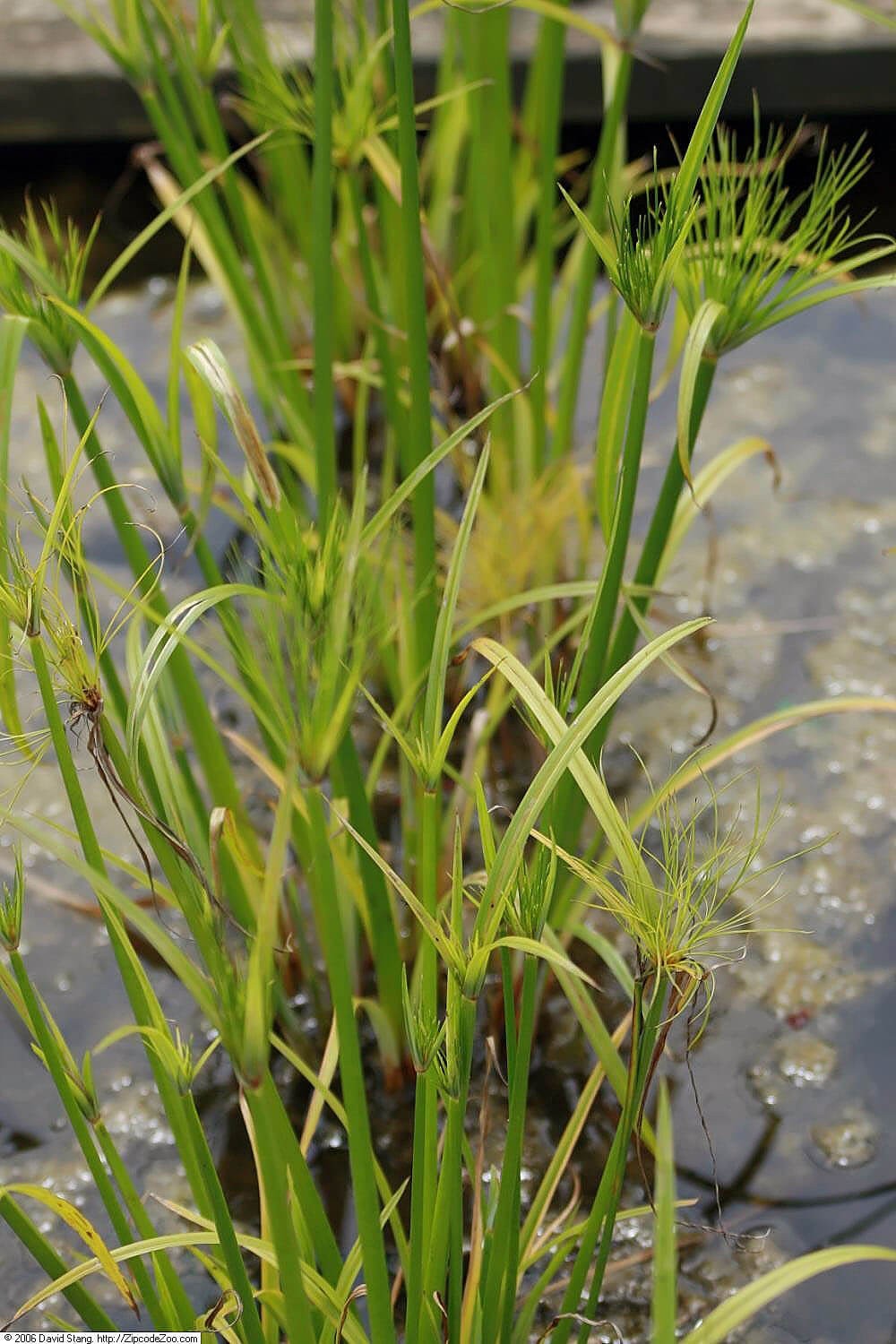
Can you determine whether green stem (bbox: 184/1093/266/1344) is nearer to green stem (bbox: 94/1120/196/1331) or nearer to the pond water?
green stem (bbox: 94/1120/196/1331)

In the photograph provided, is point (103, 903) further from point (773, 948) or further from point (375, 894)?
point (773, 948)

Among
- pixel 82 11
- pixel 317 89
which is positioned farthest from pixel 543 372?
pixel 82 11

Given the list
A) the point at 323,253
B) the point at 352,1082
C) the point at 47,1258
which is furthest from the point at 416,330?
the point at 47,1258

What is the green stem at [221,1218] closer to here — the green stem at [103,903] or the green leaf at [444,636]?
the green stem at [103,903]

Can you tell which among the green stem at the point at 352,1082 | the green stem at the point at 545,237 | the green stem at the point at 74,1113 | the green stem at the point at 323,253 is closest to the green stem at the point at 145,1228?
the green stem at the point at 74,1113

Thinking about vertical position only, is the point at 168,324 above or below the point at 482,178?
below

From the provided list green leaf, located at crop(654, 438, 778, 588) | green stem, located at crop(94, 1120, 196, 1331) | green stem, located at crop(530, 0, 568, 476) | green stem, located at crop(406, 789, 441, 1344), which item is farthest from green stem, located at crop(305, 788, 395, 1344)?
green stem, located at crop(530, 0, 568, 476)

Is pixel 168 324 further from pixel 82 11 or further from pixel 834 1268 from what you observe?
pixel 834 1268

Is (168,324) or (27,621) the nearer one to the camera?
(27,621)
